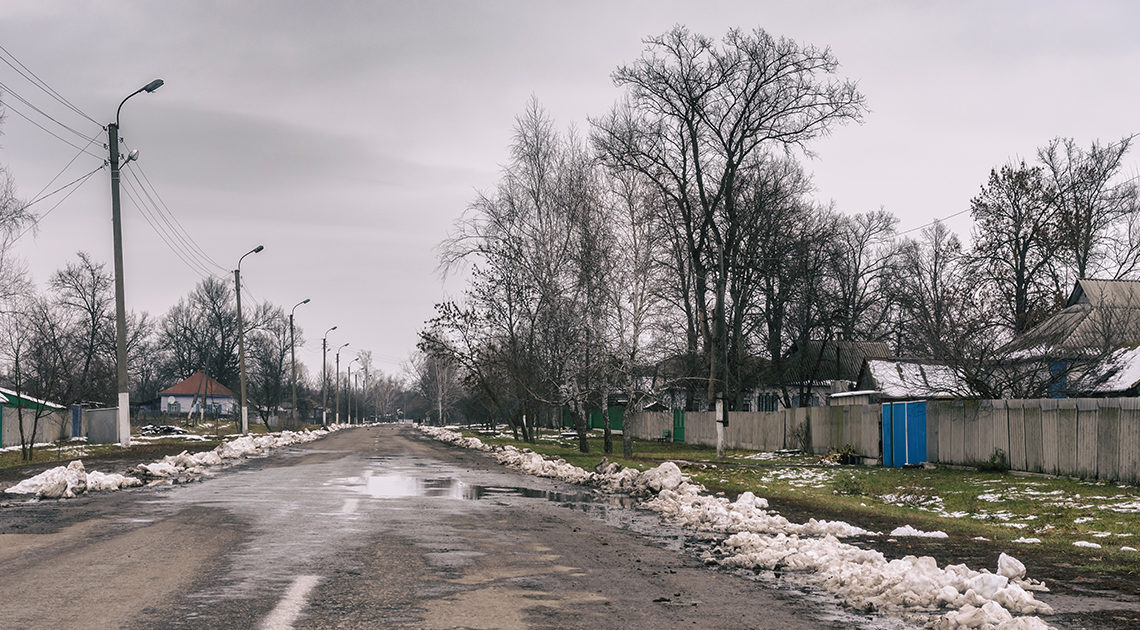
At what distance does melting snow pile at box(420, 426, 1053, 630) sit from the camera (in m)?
7.25

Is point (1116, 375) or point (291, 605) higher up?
point (1116, 375)

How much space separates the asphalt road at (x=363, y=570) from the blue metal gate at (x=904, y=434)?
46.9 feet

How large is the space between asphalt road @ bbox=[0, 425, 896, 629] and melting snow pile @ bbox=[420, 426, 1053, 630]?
497 mm

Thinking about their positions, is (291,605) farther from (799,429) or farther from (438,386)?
(438,386)

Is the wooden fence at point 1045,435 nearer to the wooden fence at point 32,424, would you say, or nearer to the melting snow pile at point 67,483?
the melting snow pile at point 67,483

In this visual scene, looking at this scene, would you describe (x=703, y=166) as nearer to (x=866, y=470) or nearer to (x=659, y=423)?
(x=659, y=423)

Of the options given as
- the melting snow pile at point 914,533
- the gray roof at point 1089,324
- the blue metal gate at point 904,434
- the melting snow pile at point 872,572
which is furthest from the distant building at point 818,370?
the melting snow pile at point 872,572

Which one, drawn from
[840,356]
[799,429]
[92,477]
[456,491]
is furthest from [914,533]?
[840,356]

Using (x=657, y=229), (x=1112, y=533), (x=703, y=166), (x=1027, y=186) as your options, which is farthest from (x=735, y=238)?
(x=1112, y=533)

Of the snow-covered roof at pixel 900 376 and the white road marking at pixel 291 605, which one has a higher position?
the snow-covered roof at pixel 900 376

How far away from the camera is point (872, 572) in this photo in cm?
856

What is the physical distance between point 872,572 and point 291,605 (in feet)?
15.9

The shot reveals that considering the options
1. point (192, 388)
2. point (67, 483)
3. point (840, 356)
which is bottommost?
point (192, 388)

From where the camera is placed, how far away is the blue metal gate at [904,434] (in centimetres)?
2744
